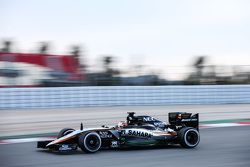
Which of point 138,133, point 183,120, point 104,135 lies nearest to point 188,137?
point 183,120

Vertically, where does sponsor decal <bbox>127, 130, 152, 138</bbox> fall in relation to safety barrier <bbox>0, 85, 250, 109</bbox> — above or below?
below

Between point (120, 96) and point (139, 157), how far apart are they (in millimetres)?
11148

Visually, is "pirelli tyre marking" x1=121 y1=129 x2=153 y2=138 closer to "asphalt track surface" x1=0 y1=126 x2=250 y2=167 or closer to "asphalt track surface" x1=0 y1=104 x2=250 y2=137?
"asphalt track surface" x1=0 y1=126 x2=250 y2=167

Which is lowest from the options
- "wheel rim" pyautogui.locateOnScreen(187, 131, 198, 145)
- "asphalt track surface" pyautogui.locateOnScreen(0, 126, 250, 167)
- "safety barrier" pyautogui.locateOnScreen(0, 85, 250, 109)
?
"asphalt track surface" pyautogui.locateOnScreen(0, 126, 250, 167)

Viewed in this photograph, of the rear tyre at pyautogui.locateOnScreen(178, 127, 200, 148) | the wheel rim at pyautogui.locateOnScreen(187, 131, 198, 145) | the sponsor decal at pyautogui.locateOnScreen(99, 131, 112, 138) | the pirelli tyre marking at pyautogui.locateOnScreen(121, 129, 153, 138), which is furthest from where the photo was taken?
the wheel rim at pyautogui.locateOnScreen(187, 131, 198, 145)

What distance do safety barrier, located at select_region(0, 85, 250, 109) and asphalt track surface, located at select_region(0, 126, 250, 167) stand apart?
762 cm

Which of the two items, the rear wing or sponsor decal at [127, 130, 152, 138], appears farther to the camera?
the rear wing

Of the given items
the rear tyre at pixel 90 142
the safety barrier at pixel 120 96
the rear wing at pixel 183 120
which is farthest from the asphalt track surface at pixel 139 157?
the safety barrier at pixel 120 96

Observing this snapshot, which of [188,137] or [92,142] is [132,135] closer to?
[92,142]

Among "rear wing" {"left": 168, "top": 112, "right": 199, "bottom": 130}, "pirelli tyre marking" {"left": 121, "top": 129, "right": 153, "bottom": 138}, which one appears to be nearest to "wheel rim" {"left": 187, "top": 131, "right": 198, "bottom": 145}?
"rear wing" {"left": 168, "top": 112, "right": 199, "bottom": 130}

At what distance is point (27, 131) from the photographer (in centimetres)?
1148

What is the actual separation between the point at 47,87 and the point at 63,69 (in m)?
1.54

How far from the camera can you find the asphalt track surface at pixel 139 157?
6672mm

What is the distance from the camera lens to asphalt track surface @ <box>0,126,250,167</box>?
6.67m
